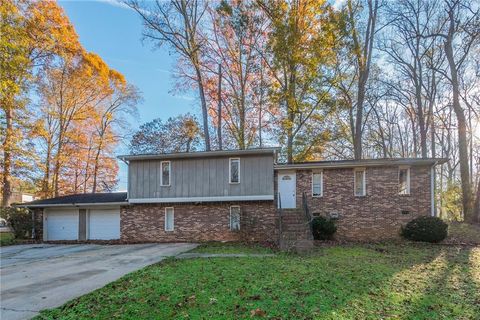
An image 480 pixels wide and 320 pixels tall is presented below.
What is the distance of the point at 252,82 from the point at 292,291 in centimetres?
1793

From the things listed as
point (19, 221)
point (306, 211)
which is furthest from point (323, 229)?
point (19, 221)

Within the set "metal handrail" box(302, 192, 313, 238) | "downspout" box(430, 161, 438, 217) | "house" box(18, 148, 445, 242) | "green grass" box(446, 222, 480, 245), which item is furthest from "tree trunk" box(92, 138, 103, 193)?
"green grass" box(446, 222, 480, 245)

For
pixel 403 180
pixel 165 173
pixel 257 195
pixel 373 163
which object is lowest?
pixel 257 195

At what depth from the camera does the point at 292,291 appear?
6.02 metres

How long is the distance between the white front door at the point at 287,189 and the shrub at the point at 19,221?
1422 centimetres

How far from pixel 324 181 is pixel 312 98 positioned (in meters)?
7.03

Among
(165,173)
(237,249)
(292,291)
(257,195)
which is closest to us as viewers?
(292,291)

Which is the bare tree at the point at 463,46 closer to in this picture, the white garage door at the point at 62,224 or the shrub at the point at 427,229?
the shrub at the point at 427,229

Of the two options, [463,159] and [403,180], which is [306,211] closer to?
[403,180]

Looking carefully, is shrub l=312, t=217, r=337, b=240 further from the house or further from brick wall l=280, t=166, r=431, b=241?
brick wall l=280, t=166, r=431, b=241

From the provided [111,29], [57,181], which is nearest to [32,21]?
[111,29]

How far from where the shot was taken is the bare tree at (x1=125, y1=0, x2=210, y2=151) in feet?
67.4

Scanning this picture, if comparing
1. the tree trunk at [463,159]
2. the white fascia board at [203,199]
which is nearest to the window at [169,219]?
the white fascia board at [203,199]

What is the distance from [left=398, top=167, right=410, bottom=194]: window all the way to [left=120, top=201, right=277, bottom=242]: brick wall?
581cm
